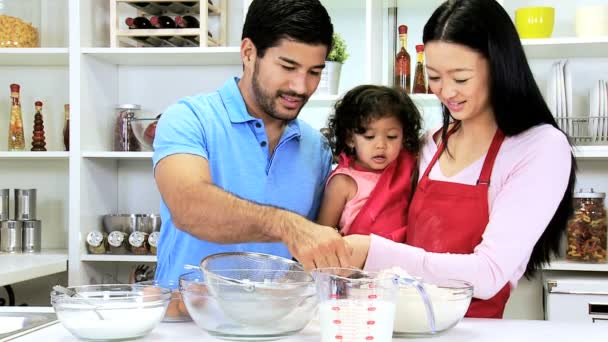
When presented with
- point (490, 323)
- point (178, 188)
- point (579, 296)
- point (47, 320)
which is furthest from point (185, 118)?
point (579, 296)

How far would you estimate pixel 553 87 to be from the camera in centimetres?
297

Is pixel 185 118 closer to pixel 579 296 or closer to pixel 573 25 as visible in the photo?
pixel 579 296

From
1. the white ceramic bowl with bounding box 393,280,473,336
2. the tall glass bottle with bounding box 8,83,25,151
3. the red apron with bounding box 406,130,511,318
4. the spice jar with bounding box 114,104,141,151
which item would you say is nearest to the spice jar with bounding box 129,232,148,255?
the spice jar with bounding box 114,104,141,151

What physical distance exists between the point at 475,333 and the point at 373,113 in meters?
0.77

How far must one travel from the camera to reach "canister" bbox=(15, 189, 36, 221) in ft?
10.5

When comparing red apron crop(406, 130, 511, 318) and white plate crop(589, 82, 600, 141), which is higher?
white plate crop(589, 82, 600, 141)

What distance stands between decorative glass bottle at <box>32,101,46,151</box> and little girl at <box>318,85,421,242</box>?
70.9 inches

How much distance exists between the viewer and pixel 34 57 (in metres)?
3.31

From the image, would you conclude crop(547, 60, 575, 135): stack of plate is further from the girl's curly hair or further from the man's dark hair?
the man's dark hair

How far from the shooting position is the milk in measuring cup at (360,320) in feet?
3.50

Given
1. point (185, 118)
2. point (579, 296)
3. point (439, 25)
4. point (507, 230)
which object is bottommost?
point (579, 296)

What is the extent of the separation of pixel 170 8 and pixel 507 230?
2.15 meters

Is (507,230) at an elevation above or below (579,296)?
above

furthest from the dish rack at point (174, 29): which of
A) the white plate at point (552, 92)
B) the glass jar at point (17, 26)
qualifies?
the white plate at point (552, 92)
